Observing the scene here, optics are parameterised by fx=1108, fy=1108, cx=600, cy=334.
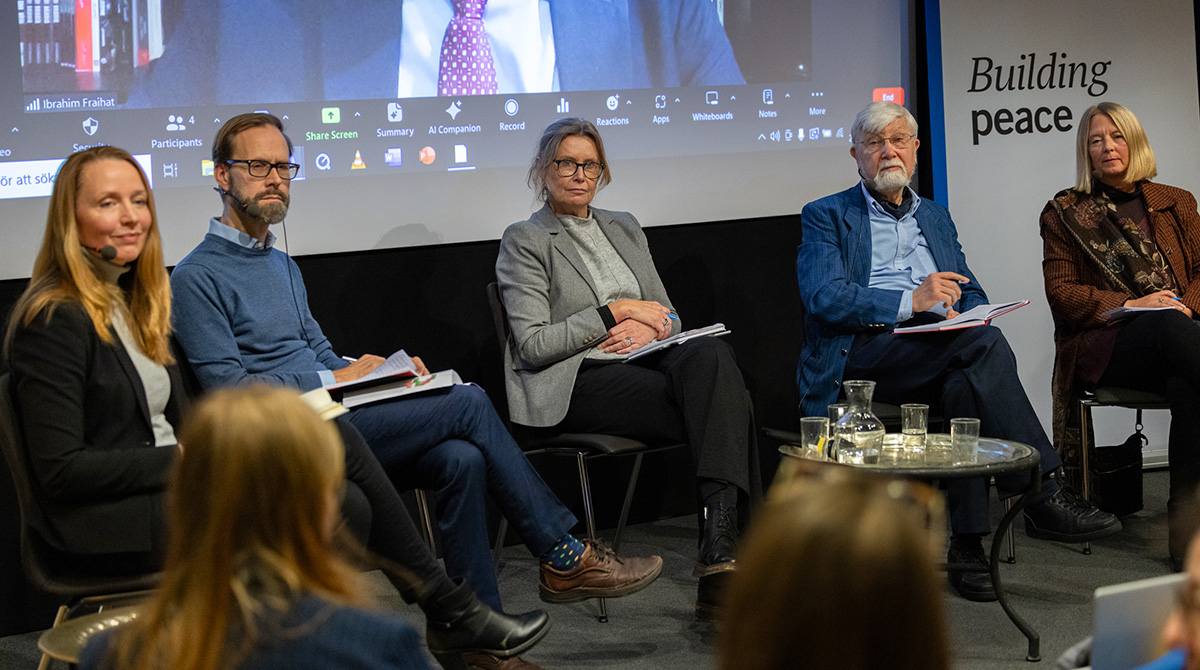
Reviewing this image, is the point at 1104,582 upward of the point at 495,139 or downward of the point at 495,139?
downward

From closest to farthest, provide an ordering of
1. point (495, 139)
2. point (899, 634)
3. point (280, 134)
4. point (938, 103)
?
point (899, 634), point (280, 134), point (495, 139), point (938, 103)

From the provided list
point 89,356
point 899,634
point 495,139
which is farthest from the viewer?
point 495,139

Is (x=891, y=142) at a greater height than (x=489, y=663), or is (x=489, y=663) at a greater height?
(x=891, y=142)

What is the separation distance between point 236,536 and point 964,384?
2.66m

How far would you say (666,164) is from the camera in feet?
13.8

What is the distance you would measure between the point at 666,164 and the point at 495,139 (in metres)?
0.69

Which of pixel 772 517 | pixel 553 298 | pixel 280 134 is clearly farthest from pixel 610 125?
pixel 772 517

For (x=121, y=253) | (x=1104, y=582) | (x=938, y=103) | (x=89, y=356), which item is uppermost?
(x=938, y=103)

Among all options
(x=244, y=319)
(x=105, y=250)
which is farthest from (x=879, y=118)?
Result: (x=105, y=250)

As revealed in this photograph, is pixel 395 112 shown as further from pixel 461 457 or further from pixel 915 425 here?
pixel 915 425

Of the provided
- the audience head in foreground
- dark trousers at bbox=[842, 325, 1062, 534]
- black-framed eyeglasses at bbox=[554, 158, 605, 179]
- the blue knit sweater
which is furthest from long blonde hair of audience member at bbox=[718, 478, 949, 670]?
black-framed eyeglasses at bbox=[554, 158, 605, 179]

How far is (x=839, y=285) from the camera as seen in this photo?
3.68 m

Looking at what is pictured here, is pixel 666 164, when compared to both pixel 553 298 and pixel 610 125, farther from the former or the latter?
pixel 553 298

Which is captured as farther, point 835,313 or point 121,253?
point 835,313
